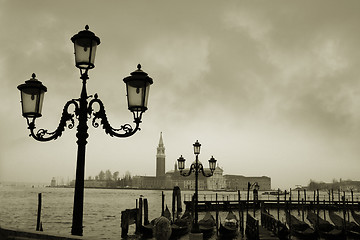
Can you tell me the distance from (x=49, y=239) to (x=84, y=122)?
5.24 ft

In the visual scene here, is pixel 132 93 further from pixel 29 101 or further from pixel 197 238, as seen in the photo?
pixel 197 238

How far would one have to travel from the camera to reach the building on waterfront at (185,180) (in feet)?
512

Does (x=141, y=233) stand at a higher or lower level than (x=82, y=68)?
lower

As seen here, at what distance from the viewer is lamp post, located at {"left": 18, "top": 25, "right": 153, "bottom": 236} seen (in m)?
4.79

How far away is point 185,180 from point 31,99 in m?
163

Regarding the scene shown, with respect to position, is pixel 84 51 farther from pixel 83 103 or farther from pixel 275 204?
pixel 275 204

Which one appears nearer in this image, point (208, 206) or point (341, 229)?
point (341, 229)

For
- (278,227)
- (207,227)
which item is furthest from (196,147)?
(207,227)

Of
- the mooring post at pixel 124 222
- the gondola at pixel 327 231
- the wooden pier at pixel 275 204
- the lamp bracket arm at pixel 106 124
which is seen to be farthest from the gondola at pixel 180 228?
the lamp bracket arm at pixel 106 124

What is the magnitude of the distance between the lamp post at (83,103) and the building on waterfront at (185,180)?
14680 centimetres

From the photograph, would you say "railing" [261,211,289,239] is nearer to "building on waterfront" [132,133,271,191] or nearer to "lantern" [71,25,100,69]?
"lantern" [71,25,100,69]

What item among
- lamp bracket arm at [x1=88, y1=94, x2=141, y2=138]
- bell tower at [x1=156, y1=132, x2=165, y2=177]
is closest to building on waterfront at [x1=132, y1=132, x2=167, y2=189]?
bell tower at [x1=156, y1=132, x2=165, y2=177]

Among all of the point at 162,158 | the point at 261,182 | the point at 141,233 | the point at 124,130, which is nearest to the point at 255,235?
the point at 141,233

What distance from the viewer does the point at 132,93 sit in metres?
5.07
